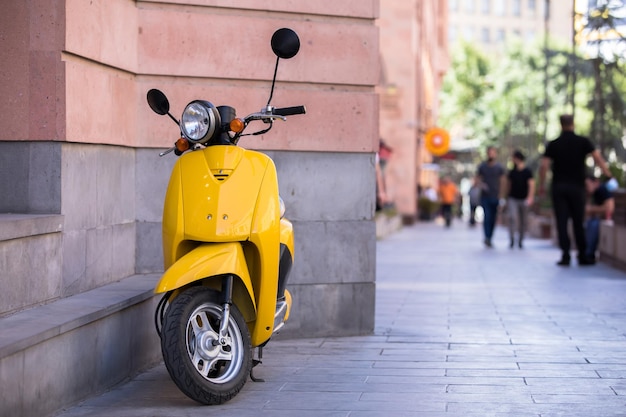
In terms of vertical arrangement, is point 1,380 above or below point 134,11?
below

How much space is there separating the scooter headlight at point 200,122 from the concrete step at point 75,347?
3.26ft

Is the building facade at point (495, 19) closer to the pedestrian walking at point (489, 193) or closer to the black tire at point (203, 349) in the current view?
the pedestrian walking at point (489, 193)

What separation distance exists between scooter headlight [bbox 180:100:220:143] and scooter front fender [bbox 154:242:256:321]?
1.81 feet

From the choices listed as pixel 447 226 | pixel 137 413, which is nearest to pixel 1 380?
pixel 137 413

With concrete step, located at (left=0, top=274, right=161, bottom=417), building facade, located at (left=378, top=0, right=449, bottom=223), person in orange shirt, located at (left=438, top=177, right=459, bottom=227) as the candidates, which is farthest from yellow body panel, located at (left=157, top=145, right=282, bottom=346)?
person in orange shirt, located at (left=438, top=177, right=459, bottom=227)

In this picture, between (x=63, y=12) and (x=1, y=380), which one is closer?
(x=1, y=380)

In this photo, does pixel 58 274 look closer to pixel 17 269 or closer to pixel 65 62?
pixel 17 269

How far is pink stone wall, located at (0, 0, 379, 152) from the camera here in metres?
6.75

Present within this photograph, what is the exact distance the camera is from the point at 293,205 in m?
8.14

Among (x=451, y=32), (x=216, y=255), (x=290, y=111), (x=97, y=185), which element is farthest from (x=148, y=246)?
(x=451, y=32)

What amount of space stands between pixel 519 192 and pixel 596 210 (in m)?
2.38

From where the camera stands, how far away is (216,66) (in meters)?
7.85

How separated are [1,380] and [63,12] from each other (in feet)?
7.77

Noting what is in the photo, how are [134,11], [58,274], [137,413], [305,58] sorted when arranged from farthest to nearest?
[305,58] < [134,11] < [58,274] < [137,413]
